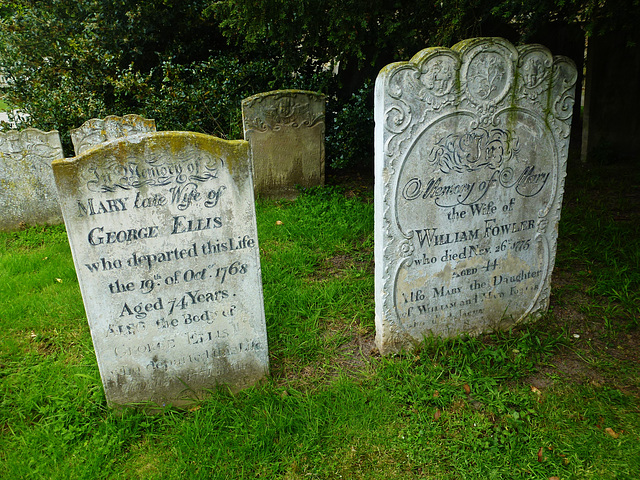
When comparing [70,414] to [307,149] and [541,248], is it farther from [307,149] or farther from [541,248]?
[307,149]

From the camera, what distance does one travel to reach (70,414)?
2955 mm

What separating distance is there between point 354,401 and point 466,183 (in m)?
1.68

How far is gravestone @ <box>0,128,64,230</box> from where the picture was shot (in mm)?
5832

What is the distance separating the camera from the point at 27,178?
602 centimetres

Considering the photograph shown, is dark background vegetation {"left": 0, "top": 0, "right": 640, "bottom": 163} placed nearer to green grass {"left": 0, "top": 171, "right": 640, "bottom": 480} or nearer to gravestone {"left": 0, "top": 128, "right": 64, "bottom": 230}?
gravestone {"left": 0, "top": 128, "right": 64, "bottom": 230}

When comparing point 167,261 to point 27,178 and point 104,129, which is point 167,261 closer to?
point 104,129

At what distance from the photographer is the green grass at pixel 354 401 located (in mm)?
2604

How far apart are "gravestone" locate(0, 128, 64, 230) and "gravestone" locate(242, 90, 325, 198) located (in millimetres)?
2534

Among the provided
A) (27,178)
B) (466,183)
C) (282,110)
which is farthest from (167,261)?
(27,178)

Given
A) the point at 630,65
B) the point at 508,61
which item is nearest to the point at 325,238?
the point at 508,61

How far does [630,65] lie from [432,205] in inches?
263

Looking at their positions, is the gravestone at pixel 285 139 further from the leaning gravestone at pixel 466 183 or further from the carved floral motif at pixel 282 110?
the leaning gravestone at pixel 466 183

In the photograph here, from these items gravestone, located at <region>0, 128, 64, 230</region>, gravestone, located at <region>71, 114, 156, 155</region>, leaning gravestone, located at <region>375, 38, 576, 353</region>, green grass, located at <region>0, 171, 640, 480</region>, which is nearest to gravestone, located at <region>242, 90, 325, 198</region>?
gravestone, located at <region>71, 114, 156, 155</region>

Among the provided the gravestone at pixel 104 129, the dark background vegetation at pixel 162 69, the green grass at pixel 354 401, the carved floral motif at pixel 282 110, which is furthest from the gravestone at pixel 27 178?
the carved floral motif at pixel 282 110
